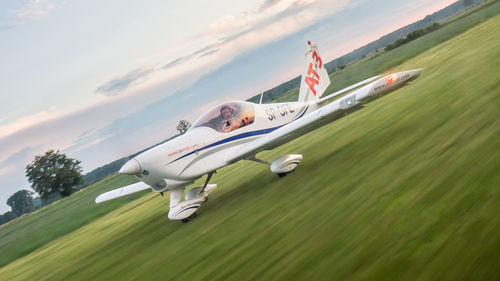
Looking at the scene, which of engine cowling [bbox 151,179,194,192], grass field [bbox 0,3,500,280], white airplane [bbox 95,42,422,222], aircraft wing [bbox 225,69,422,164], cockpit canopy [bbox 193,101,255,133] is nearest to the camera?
grass field [bbox 0,3,500,280]

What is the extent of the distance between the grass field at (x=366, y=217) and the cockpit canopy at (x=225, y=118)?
5.30ft

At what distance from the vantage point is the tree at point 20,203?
12794 centimetres

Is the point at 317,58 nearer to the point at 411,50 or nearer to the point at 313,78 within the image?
the point at 313,78

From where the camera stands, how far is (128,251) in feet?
28.8

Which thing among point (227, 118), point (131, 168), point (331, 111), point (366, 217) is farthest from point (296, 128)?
point (366, 217)

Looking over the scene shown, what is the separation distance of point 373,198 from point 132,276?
4041 millimetres

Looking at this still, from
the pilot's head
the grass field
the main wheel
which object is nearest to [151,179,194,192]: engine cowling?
the main wheel

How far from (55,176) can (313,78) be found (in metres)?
63.8

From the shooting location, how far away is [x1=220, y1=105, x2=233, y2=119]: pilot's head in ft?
33.3

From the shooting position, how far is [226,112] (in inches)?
400

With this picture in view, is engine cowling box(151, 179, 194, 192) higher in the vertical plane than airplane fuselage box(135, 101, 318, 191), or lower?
lower

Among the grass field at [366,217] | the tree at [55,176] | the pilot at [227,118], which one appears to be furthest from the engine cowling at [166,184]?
the tree at [55,176]

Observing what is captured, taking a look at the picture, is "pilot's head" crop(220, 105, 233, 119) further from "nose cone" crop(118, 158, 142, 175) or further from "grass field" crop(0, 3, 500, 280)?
"nose cone" crop(118, 158, 142, 175)

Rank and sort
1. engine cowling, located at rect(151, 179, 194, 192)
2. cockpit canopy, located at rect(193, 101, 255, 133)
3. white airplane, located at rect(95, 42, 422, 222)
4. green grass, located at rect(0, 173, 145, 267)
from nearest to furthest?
white airplane, located at rect(95, 42, 422, 222) < engine cowling, located at rect(151, 179, 194, 192) < cockpit canopy, located at rect(193, 101, 255, 133) < green grass, located at rect(0, 173, 145, 267)
